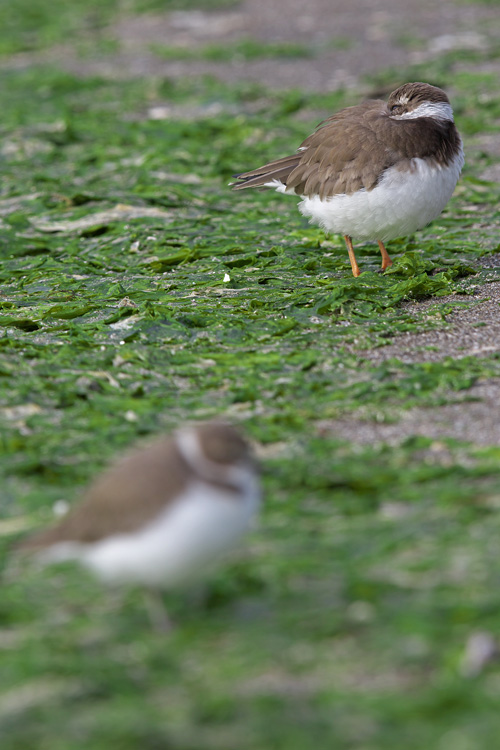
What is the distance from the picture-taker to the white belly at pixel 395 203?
23.8 ft

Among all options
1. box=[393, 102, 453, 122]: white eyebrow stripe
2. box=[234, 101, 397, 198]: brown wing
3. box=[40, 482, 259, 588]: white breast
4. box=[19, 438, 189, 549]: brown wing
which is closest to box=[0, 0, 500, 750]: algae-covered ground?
box=[40, 482, 259, 588]: white breast

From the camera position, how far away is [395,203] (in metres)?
7.28

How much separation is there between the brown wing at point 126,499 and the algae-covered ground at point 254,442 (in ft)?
1.34

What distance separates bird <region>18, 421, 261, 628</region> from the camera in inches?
138

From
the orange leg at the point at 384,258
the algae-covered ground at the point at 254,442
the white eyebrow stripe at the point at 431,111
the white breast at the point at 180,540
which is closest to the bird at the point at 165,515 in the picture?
the white breast at the point at 180,540

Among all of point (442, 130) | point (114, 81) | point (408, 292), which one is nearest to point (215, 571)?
point (408, 292)

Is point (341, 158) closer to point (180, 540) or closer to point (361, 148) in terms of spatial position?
point (361, 148)

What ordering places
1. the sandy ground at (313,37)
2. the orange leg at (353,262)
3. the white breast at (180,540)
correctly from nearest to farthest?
the white breast at (180,540) → the orange leg at (353,262) → the sandy ground at (313,37)

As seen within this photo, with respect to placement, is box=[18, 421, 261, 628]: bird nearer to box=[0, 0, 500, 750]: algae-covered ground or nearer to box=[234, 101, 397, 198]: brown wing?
box=[0, 0, 500, 750]: algae-covered ground

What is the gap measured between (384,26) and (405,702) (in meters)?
14.8

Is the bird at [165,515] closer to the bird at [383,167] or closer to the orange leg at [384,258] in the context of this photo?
the bird at [383,167]

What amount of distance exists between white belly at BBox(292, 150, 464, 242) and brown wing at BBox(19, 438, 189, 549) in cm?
405

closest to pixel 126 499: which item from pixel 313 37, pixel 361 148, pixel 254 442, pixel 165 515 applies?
pixel 165 515

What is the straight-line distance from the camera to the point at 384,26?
16.3m
